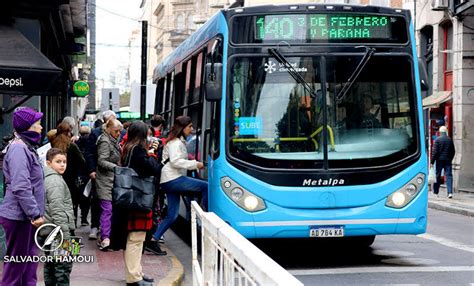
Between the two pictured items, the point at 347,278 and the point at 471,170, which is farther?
the point at 471,170

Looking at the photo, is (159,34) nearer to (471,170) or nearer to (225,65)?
(471,170)

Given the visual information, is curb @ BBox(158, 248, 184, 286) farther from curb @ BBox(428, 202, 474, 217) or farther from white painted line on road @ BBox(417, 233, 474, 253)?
curb @ BBox(428, 202, 474, 217)

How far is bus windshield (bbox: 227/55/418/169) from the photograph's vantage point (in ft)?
33.8

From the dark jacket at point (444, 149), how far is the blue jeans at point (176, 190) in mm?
12066

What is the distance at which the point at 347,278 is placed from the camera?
975cm

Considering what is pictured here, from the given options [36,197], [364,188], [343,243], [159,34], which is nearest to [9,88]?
[36,197]

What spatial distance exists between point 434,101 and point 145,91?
10209mm

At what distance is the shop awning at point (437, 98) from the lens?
26156 millimetres

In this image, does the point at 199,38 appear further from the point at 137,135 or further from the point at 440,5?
the point at 440,5

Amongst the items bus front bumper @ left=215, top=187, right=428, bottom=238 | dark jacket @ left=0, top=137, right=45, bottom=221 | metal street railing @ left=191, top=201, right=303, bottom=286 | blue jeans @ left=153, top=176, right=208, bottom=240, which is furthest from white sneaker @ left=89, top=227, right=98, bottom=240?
metal street railing @ left=191, top=201, right=303, bottom=286

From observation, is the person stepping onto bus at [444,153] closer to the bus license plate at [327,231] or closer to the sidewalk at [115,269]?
the sidewalk at [115,269]

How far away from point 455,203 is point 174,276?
508 inches

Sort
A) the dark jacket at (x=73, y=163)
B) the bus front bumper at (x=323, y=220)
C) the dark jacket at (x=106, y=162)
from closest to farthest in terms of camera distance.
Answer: the bus front bumper at (x=323, y=220), the dark jacket at (x=106, y=162), the dark jacket at (x=73, y=163)

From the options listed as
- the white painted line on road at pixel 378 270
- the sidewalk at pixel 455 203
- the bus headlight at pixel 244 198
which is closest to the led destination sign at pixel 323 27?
the bus headlight at pixel 244 198
